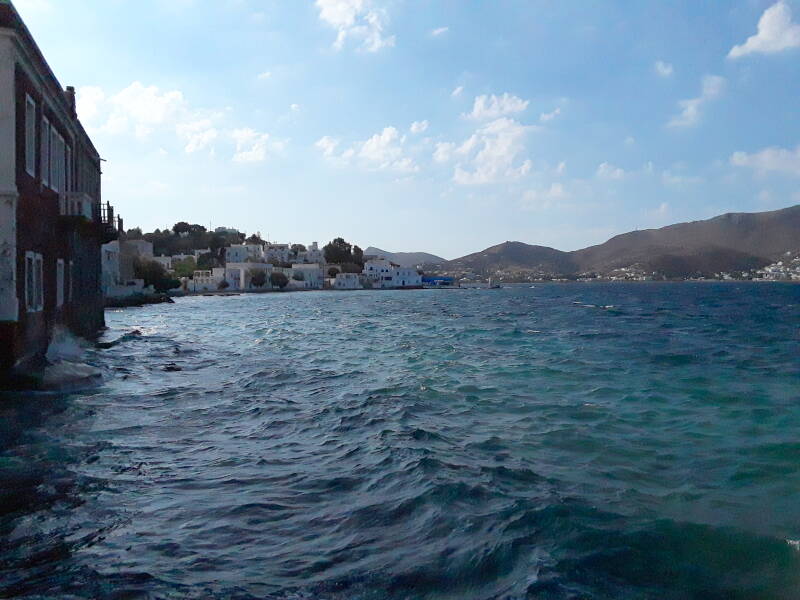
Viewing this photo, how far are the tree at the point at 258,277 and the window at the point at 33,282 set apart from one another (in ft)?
374

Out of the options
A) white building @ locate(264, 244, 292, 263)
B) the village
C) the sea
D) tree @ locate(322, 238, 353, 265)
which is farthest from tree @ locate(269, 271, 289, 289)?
the sea

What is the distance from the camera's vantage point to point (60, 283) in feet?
64.1

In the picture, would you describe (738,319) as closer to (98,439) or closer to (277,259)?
(98,439)

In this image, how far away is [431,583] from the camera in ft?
17.1

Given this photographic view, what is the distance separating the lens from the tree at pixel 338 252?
587 ft

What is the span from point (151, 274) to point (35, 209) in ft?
252

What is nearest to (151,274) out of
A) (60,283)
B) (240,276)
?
(240,276)

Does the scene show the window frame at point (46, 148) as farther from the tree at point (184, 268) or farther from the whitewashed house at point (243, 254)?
the whitewashed house at point (243, 254)

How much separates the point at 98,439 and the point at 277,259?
15111 cm

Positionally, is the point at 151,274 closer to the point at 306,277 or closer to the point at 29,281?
the point at 306,277

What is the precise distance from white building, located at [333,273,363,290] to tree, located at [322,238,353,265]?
25337 millimetres

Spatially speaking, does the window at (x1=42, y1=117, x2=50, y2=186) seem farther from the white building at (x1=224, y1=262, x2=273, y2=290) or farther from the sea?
the white building at (x1=224, y1=262, x2=273, y2=290)

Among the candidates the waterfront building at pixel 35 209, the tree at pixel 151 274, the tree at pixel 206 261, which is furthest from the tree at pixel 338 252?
the waterfront building at pixel 35 209

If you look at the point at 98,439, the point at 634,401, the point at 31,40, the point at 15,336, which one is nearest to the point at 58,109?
the point at 31,40
